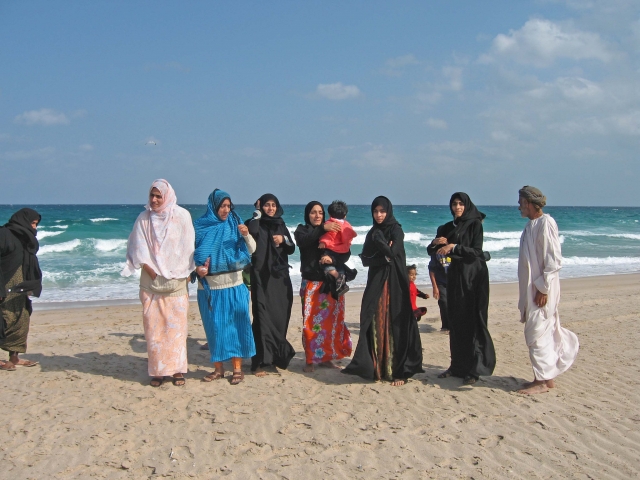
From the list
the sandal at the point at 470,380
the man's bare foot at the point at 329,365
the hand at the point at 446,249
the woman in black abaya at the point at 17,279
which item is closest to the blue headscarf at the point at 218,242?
the man's bare foot at the point at 329,365

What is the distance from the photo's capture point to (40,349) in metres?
6.12

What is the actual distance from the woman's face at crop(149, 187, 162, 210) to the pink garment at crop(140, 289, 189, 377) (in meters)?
0.74

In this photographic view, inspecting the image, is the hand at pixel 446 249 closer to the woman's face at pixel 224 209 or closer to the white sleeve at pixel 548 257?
the white sleeve at pixel 548 257

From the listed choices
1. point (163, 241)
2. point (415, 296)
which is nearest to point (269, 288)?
point (163, 241)

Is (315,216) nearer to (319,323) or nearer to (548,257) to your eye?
(319,323)

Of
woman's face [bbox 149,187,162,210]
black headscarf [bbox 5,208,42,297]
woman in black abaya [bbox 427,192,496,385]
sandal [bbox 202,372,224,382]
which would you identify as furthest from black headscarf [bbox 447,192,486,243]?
black headscarf [bbox 5,208,42,297]

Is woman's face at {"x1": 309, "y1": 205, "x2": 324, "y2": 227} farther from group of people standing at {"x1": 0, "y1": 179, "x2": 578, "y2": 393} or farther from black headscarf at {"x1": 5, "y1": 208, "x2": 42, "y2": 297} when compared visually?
black headscarf at {"x1": 5, "y1": 208, "x2": 42, "y2": 297}

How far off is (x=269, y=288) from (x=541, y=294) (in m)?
2.31

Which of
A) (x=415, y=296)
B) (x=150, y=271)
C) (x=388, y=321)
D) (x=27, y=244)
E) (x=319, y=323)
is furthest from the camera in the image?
(x=415, y=296)

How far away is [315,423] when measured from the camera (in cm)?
388

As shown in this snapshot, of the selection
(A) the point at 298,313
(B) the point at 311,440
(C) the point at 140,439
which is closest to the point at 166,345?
(C) the point at 140,439

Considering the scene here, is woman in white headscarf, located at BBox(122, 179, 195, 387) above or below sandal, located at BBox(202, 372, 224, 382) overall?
above

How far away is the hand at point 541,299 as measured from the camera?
4.31 m

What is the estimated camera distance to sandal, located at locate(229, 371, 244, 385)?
4711mm
